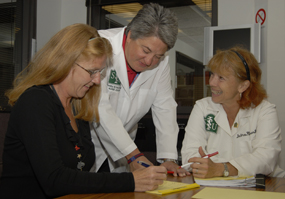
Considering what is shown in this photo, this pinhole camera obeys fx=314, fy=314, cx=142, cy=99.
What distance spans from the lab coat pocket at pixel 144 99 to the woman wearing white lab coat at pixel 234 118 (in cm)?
30

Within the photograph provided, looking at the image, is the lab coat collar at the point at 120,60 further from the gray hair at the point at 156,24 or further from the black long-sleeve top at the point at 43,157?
the black long-sleeve top at the point at 43,157

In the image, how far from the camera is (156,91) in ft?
6.91

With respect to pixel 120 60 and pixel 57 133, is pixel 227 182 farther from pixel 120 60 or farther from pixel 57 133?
pixel 120 60

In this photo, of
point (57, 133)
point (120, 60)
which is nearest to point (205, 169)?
point (57, 133)

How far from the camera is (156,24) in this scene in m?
A: 1.70

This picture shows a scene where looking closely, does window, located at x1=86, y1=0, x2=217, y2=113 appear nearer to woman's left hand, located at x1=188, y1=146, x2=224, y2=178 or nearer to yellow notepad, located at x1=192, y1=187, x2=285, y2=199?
woman's left hand, located at x1=188, y1=146, x2=224, y2=178

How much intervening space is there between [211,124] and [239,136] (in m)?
0.19

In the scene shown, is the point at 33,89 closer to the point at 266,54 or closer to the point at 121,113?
the point at 121,113

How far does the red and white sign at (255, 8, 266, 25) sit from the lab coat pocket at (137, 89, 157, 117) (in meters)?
1.86

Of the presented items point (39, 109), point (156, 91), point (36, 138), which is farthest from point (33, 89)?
point (156, 91)

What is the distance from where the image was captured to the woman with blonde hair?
1149 mm

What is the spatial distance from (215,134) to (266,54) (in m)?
1.61

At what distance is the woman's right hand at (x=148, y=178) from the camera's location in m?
1.20

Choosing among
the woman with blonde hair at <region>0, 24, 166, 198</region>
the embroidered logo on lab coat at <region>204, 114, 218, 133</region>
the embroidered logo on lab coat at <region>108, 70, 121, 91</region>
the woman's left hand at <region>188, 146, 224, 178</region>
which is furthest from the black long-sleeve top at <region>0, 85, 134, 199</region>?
the embroidered logo on lab coat at <region>204, 114, 218, 133</region>
